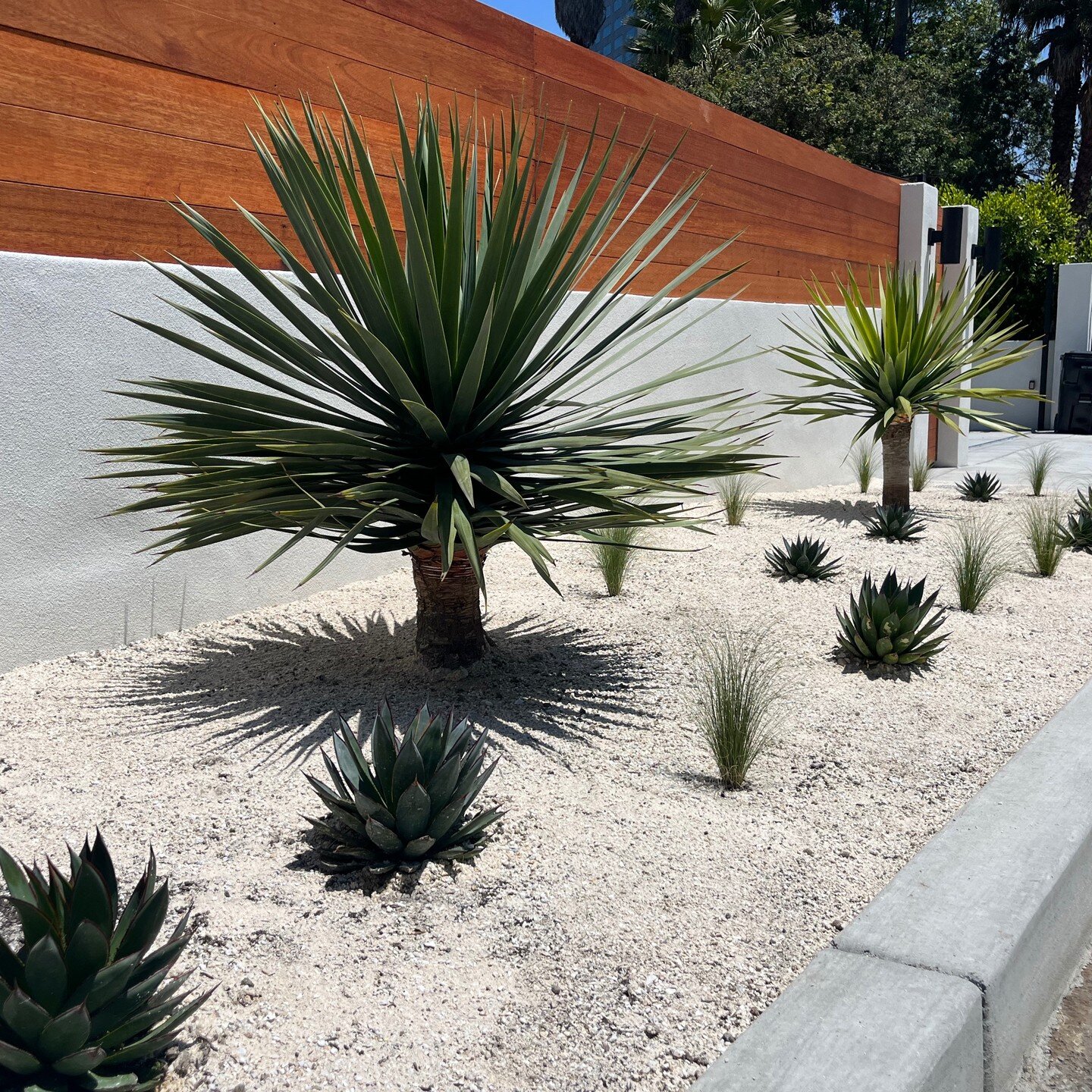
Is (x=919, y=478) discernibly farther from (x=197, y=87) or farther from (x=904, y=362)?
(x=197, y=87)

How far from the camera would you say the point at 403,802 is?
235 centimetres

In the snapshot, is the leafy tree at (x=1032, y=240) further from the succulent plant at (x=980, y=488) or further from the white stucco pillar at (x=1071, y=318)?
the succulent plant at (x=980, y=488)

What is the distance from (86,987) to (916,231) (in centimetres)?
1146

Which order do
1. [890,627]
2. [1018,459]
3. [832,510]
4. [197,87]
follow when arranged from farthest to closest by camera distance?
[1018,459]
[832,510]
[197,87]
[890,627]

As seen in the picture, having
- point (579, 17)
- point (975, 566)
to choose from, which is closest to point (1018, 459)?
point (975, 566)

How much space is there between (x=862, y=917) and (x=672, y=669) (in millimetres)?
1738

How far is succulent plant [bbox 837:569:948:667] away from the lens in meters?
3.93

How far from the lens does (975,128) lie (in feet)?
84.7

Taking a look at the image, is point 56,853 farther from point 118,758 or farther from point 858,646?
point 858,646

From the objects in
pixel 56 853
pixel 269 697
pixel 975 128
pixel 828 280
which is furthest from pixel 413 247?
pixel 975 128

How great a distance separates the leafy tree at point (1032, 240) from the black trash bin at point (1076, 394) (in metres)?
2.97

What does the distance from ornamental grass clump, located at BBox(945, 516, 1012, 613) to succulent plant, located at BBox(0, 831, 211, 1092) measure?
4006mm

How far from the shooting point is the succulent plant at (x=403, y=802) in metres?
2.38

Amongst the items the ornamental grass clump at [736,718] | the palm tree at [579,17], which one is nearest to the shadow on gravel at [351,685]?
the ornamental grass clump at [736,718]
